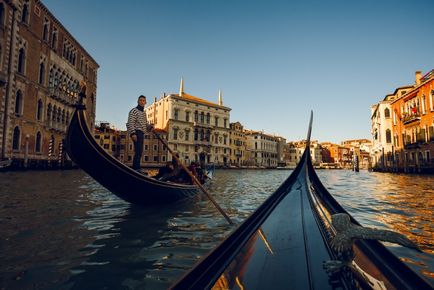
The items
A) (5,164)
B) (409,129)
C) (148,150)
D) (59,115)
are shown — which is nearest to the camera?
(5,164)

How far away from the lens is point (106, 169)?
10.5ft

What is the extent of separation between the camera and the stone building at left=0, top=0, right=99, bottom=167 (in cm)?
1347

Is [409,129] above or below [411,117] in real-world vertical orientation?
below

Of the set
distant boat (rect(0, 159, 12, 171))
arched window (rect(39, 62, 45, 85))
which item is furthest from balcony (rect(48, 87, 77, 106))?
distant boat (rect(0, 159, 12, 171))

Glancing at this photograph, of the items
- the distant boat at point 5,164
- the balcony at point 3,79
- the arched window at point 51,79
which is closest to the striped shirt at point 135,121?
the distant boat at point 5,164

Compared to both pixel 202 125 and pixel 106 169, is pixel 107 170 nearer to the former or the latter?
pixel 106 169

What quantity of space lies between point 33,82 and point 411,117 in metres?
26.4

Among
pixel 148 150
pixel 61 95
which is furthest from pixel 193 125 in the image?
pixel 61 95

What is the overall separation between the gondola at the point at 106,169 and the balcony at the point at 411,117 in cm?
2067

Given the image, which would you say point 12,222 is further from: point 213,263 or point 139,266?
point 213,263

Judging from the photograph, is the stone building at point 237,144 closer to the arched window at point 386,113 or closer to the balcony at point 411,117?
the arched window at point 386,113

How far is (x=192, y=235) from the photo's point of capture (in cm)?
269

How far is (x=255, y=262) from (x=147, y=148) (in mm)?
33114

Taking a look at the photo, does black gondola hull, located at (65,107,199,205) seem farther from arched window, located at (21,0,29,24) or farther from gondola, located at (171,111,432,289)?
arched window, located at (21,0,29,24)
